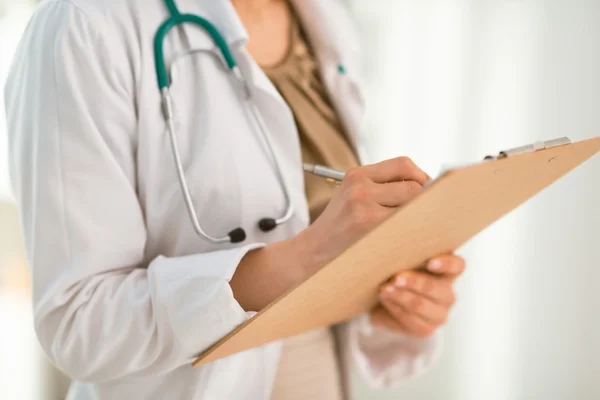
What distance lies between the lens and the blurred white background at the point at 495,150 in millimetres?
1321

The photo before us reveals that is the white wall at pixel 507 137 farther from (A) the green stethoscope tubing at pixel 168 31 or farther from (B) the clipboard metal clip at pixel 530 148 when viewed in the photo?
(B) the clipboard metal clip at pixel 530 148

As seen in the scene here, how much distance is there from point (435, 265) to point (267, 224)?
217mm

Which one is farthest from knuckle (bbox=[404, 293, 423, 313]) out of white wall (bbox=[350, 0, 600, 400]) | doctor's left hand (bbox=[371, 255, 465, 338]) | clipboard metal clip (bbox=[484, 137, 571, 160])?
white wall (bbox=[350, 0, 600, 400])

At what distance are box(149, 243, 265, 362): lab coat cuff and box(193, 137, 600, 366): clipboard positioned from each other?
0.02 meters

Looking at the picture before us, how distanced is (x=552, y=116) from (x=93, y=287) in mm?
1129

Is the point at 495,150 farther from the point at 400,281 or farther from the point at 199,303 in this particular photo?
the point at 199,303

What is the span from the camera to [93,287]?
0.63 meters

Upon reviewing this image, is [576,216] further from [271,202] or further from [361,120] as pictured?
[271,202]

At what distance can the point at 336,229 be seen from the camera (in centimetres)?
61

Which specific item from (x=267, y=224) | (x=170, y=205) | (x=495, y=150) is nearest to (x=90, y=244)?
(x=170, y=205)

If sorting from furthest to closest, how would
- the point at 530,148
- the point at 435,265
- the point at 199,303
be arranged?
the point at 435,265 < the point at 199,303 < the point at 530,148

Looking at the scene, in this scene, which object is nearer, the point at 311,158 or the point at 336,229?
the point at 336,229

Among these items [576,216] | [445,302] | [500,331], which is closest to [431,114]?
[576,216]

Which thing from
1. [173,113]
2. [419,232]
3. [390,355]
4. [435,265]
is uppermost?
[173,113]
